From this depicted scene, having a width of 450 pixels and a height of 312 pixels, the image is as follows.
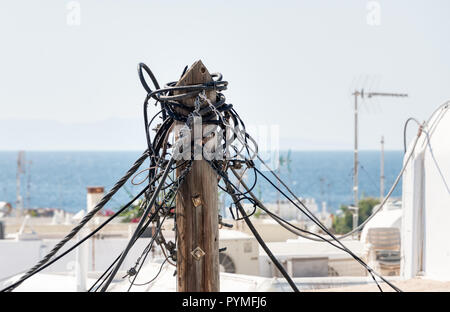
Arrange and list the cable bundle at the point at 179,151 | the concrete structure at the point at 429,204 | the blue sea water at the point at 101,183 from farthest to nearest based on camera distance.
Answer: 1. the blue sea water at the point at 101,183
2. the concrete structure at the point at 429,204
3. the cable bundle at the point at 179,151

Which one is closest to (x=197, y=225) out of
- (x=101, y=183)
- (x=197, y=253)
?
(x=197, y=253)

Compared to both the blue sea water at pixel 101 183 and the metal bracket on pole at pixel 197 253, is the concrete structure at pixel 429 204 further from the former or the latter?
the blue sea water at pixel 101 183

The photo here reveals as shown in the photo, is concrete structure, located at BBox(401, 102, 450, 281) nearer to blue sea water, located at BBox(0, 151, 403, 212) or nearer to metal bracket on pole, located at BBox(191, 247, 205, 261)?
metal bracket on pole, located at BBox(191, 247, 205, 261)

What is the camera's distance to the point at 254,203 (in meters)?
4.40

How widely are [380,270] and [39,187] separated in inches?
5732

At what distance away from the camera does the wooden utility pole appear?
400 centimetres

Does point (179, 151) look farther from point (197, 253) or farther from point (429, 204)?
point (429, 204)

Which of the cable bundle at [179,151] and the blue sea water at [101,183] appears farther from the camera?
→ the blue sea water at [101,183]

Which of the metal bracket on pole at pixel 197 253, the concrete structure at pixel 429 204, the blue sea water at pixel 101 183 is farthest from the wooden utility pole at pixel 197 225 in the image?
the blue sea water at pixel 101 183

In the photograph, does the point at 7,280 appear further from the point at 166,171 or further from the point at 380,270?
the point at 166,171

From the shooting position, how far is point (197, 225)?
4.00 meters

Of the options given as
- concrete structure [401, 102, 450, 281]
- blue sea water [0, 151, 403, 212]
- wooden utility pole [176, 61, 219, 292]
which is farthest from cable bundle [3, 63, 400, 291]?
blue sea water [0, 151, 403, 212]

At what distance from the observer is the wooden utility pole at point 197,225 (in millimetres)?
4000
